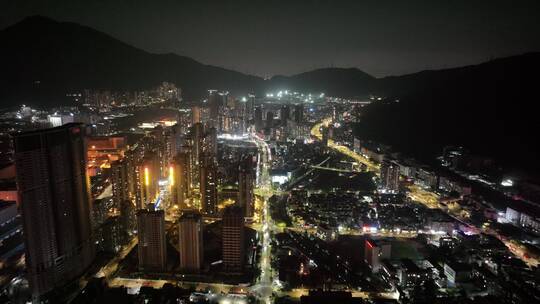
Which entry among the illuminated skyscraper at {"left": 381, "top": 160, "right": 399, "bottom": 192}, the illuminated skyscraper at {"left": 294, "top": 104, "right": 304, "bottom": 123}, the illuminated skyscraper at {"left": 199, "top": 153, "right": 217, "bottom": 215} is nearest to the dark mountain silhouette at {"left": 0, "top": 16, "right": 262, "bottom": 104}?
the illuminated skyscraper at {"left": 294, "top": 104, "right": 304, "bottom": 123}

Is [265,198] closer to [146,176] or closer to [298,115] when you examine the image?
[146,176]

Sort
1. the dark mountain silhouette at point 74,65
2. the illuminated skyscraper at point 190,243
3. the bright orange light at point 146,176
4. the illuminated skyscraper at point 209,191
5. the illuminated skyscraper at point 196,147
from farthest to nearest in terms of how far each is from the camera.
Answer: the dark mountain silhouette at point 74,65 → the illuminated skyscraper at point 196,147 → the bright orange light at point 146,176 → the illuminated skyscraper at point 209,191 → the illuminated skyscraper at point 190,243

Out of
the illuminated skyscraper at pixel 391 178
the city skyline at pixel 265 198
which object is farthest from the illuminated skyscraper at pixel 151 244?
the illuminated skyscraper at pixel 391 178

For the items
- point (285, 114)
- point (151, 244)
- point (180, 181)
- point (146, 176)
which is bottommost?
point (151, 244)

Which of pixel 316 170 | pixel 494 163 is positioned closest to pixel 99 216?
pixel 316 170

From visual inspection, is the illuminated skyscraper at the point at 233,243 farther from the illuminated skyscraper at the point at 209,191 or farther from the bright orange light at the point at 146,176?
the bright orange light at the point at 146,176

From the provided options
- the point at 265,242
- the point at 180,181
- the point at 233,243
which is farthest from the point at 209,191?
the point at 233,243
